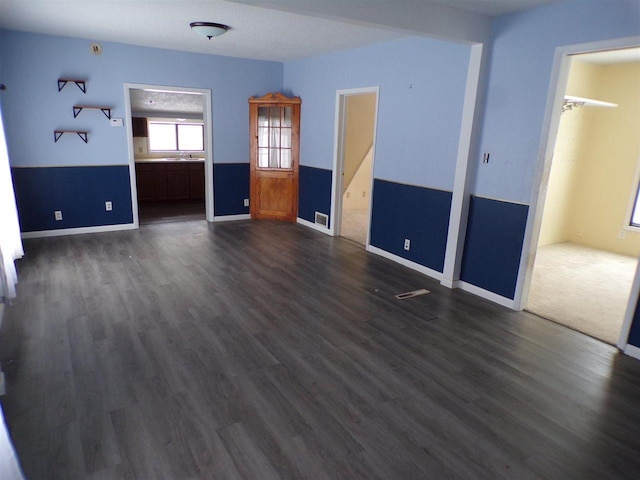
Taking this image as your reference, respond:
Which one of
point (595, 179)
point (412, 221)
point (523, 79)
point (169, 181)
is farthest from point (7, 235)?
point (595, 179)

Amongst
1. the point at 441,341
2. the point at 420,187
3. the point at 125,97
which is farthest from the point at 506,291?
the point at 125,97

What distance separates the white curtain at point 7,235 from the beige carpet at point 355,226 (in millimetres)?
3849

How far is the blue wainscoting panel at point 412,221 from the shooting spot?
426 centimetres

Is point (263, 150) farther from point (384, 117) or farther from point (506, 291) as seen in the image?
point (506, 291)

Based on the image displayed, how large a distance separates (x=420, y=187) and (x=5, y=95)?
4901mm

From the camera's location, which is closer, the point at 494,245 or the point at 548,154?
the point at 548,154

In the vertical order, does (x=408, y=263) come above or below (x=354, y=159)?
below

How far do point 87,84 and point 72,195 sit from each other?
4.71 feet

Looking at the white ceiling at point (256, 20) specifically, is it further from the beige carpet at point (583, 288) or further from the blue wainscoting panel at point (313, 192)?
the beige carpet at point (583, 288)

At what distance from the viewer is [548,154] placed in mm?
3322

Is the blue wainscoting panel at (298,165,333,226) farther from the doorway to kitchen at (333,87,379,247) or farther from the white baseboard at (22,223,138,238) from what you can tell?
the white baseboard at (22,223,138,238)

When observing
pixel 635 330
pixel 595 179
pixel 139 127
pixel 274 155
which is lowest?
pixel 635 330

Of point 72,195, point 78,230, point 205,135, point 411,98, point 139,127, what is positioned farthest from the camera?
point 139,127

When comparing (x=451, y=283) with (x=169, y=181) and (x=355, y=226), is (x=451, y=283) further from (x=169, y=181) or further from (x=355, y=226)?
(x=169, y=181)
